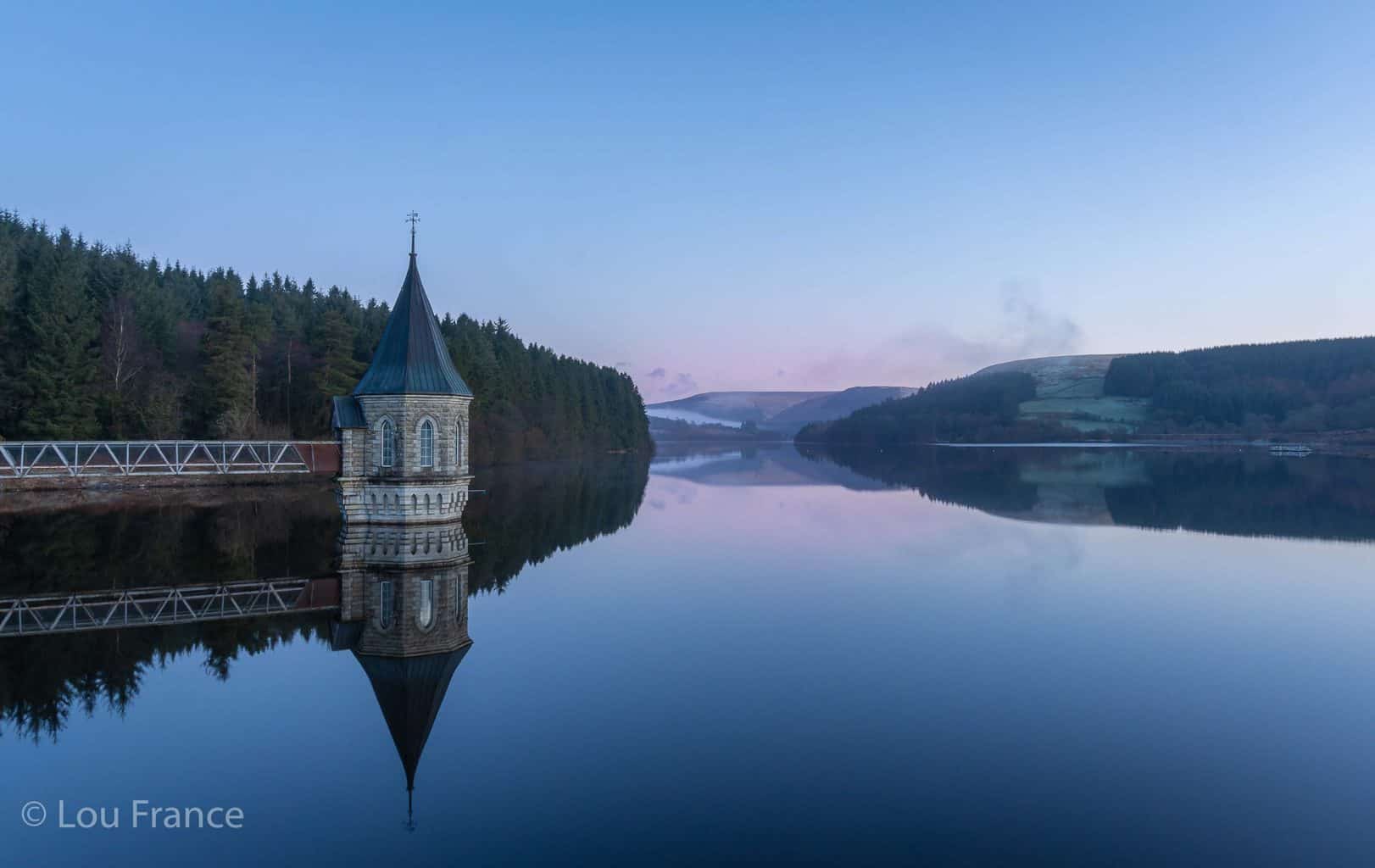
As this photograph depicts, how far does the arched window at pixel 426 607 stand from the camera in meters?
18.2

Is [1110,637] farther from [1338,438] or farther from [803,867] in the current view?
[1338,438]

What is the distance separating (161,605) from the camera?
65.2 feet

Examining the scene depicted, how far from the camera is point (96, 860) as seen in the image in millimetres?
8969

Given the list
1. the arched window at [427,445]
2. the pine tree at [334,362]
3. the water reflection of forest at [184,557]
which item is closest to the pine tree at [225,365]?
the pine tree at [334,362]

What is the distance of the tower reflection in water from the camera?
13195 mm

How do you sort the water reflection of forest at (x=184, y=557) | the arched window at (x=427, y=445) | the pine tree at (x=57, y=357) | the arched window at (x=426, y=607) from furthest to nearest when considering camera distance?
the pine tree at (x=57, y=357)
the arched window at (x=427, y=445)
the arched window at (x=426, y=607)
the water reflection of forest at (x=184, y=557)

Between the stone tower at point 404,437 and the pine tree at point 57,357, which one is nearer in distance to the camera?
the stone tower at point 404,437

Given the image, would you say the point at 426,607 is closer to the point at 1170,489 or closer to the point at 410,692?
the point at 410,692

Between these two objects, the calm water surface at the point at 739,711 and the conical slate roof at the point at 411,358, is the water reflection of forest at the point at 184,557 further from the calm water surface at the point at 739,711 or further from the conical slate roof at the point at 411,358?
the conical slate roof at the point at 411,358

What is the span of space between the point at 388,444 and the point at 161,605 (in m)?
11.0

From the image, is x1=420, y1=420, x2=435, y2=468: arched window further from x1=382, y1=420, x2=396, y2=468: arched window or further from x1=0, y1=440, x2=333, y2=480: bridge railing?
x1=0, y1=440, x2=333, y2=480: bridge railing

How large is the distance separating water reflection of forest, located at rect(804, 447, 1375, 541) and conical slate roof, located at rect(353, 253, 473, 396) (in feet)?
91.9

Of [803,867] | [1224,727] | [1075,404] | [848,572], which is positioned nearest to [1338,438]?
[1075,404]

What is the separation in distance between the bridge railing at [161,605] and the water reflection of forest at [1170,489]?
32.6 metres
